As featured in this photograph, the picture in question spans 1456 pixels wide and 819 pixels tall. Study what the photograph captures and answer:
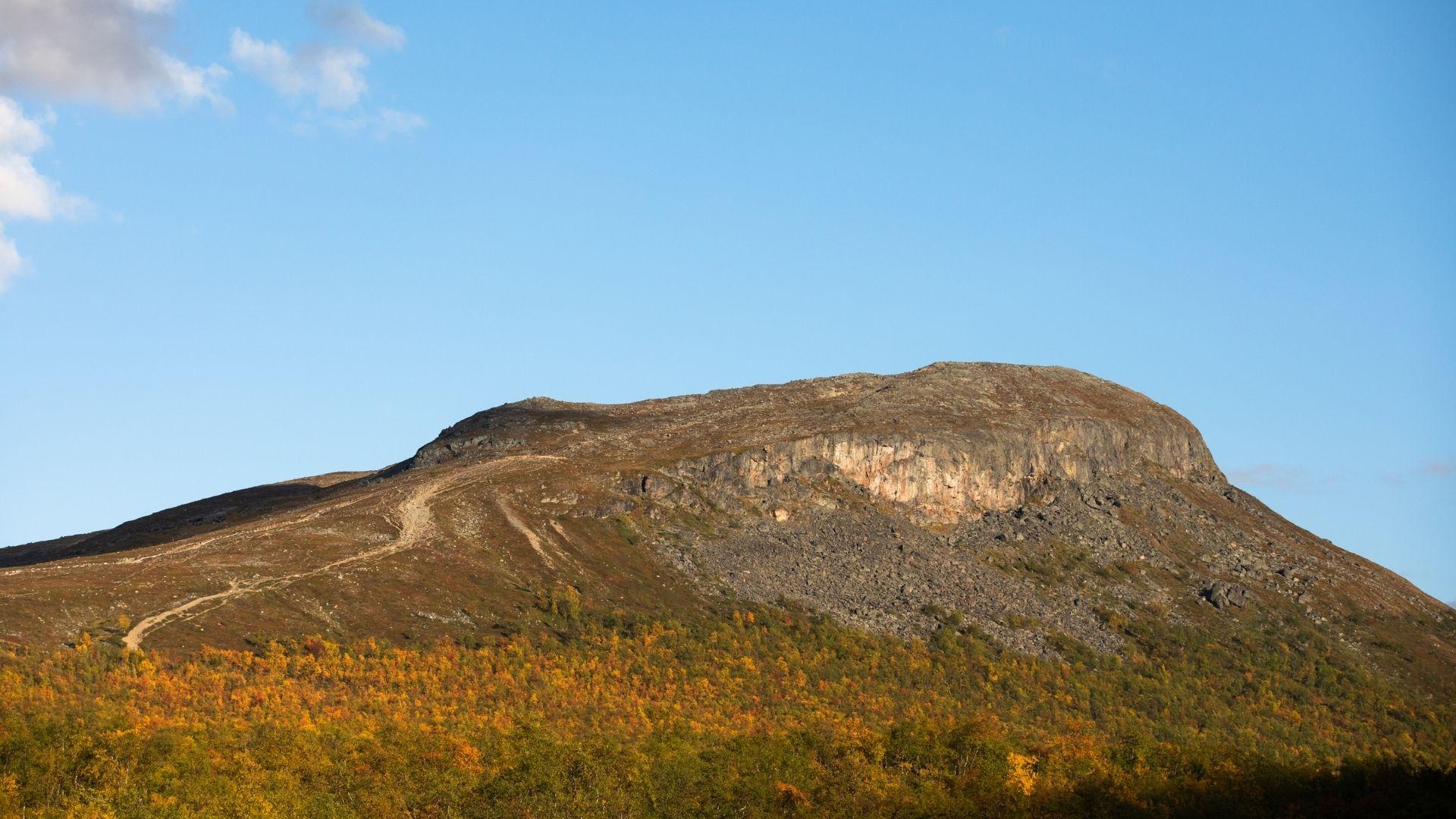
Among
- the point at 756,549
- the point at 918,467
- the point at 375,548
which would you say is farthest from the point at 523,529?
the point at 918,467

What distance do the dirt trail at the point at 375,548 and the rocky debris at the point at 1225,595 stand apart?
73916 millimetres

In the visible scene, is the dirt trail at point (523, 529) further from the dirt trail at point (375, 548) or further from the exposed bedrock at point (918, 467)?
the exposed bedrock at point (918, 467)

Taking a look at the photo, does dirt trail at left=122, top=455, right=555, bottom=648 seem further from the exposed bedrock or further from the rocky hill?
the exposed bedrock

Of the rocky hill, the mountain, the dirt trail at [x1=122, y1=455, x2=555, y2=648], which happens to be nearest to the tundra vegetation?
the mountain

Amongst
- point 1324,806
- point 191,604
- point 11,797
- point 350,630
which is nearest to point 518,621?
point 350,630

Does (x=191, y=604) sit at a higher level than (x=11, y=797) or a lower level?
higher

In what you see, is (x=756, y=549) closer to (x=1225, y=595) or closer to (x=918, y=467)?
(x=918, y=467)

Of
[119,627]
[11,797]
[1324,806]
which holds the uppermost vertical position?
[119,627]

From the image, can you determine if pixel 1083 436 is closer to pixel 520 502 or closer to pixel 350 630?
pixel 520 502

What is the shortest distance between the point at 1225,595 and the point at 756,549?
52924mm

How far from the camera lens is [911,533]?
175m

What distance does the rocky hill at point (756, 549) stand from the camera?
443ft

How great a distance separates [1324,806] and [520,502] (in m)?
94.9

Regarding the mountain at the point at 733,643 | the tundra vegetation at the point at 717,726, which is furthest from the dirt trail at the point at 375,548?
the tundra vegetation at the point at 717,726
